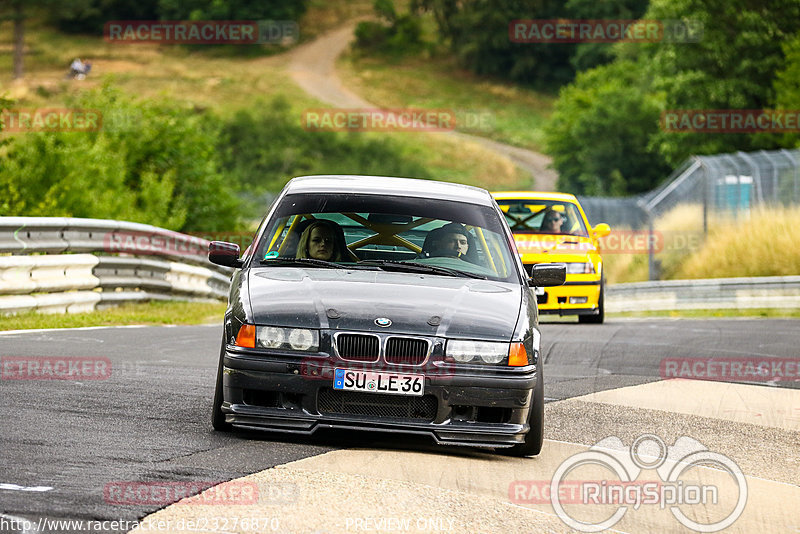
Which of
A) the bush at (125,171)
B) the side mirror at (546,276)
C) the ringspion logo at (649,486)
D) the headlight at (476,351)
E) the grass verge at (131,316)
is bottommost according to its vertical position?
the ringspion logo at (649,486)

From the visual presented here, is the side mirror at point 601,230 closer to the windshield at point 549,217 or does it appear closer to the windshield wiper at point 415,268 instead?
the windshield at point 549,217

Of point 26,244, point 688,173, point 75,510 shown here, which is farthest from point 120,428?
point 688,173

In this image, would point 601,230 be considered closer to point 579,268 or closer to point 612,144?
point 579,268

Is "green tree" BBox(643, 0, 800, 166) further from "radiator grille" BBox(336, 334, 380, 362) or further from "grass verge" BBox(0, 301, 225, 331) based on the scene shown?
"radiator grille" BBox(336, 334, 380, 362)

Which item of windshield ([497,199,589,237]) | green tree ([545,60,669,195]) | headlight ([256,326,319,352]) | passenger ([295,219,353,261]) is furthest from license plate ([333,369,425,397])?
green tree ([545,60,669,195])

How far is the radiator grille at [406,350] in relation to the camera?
267 inches

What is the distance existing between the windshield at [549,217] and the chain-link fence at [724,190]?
9.99 metres

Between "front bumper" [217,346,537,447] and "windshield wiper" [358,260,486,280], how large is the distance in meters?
1.07

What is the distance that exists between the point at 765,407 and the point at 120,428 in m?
5.15

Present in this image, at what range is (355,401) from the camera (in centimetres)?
681

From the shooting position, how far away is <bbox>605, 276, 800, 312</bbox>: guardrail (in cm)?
2333

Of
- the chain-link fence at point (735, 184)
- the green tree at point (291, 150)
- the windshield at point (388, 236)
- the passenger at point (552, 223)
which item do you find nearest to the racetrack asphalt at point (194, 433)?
the windshield at point (388, 236)

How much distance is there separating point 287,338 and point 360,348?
382 millimetres

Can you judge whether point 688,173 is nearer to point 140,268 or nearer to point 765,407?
point 140,268
